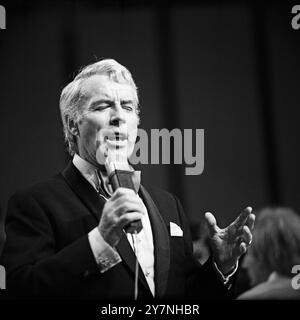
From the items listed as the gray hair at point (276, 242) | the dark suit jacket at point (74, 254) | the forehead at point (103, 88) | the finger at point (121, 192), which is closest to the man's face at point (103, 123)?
the forehead at point (103, 88)

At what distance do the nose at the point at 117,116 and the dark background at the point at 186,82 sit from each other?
0.22 metres

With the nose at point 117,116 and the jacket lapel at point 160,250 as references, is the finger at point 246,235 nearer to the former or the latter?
the jacket lapel at point 160,250

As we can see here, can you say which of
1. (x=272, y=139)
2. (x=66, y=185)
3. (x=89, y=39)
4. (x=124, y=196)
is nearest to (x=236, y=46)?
(x=272, y=139)

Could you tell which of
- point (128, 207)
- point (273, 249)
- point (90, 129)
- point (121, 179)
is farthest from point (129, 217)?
point (273, 249)

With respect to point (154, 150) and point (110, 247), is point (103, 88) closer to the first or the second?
point (154, 150)

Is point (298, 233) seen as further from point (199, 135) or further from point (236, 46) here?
point (236, 46)

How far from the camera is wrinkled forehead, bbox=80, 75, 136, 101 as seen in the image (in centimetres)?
257

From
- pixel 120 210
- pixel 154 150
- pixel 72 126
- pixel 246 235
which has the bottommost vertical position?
pixel 246 235

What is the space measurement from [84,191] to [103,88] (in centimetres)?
45

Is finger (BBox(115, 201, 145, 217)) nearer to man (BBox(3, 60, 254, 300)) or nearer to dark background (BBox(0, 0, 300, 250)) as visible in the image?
man (BBox(3, 60, 254, 300))

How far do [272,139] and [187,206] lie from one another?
1.82 feet

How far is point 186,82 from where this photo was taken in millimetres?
2951

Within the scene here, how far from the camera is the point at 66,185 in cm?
253

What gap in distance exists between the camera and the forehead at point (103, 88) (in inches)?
101
